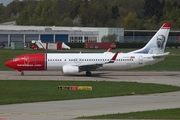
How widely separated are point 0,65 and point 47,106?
41.7 metres

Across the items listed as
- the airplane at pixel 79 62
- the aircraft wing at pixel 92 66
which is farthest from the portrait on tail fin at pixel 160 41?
the aircraft wing at pixel 92 66

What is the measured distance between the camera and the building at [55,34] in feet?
471

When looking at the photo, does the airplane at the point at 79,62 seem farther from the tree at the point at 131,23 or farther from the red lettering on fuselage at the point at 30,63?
the tree at the point at 131,23

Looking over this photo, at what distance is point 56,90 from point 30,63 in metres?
15.8

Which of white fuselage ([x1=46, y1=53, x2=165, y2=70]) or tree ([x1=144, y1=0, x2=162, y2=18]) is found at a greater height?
tree ([x1=144, y1=0, x2=162, y2=18])

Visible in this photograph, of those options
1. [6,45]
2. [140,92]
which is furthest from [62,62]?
[6,45]

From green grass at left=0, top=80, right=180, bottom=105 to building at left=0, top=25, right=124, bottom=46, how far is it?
94.9 m

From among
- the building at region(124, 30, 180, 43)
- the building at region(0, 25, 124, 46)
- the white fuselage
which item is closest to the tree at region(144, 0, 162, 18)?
the building at region(124, 30, 180, 43)

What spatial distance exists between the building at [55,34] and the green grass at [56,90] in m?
94.9

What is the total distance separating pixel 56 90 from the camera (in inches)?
1676

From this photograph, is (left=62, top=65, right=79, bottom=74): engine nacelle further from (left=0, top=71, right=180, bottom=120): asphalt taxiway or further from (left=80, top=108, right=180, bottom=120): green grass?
(left=80, top=108, right=180, bottom=120): green grass

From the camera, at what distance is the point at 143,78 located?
55750 millimetres

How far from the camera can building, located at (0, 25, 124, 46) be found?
143500mm

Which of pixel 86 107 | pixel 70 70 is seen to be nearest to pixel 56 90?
pixel 86 107
